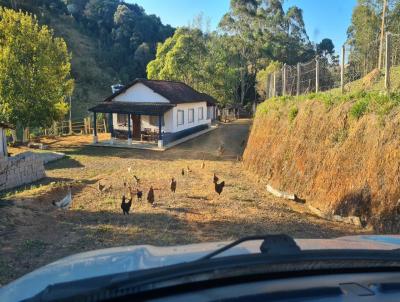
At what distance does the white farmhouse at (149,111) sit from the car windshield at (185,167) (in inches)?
4.3

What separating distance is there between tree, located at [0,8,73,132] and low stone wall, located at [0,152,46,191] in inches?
410

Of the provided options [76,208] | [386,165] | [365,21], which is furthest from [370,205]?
[365,21]

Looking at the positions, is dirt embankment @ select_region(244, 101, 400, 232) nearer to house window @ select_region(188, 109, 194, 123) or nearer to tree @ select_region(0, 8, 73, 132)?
house window @ select_region(188, 109, 194, 123)

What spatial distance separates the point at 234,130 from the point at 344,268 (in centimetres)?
3376

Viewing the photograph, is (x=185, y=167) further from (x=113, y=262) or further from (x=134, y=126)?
(x=113, y=262)

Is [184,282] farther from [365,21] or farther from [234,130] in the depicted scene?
[365,21]

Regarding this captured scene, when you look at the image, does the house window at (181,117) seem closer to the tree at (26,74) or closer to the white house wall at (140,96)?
the white house wall at (140,96)

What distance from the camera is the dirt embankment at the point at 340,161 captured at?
970cm

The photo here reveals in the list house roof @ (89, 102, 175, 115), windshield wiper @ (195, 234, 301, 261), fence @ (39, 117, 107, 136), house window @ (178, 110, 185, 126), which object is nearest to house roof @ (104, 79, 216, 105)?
house roof @ (89, 102, 175, 115)

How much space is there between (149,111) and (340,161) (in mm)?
18266

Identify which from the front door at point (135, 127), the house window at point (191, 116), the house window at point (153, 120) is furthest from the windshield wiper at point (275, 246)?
the house window at point (191, 116)

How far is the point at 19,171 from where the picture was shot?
16.9 m

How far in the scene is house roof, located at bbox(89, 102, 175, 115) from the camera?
92.0ft

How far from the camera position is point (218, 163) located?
21797mm
